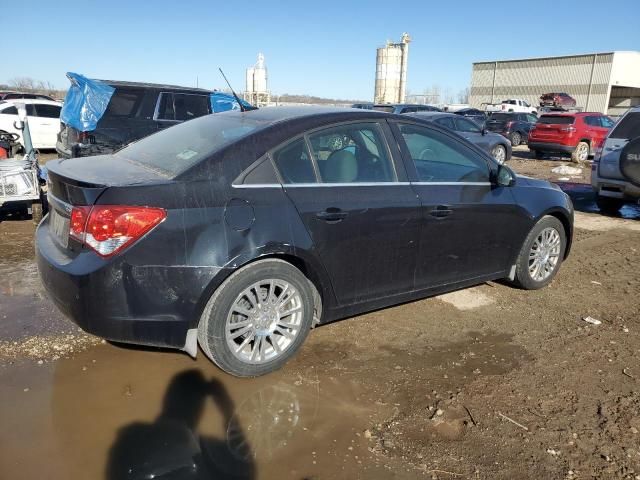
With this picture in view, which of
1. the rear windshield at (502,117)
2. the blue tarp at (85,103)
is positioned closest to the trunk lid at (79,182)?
the blue tarp at (85,103)

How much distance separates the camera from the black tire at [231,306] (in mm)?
2955

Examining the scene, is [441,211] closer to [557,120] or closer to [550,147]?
[550,147]

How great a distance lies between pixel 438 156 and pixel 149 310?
2.52 metres

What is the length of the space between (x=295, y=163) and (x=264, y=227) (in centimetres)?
53

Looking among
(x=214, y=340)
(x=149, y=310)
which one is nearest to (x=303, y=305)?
(x=214, y=340)

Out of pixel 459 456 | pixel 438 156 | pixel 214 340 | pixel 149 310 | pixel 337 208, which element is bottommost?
pixel 459 456

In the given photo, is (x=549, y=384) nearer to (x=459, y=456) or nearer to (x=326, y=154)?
(x=459, y=456)

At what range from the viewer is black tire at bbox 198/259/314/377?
2955mm

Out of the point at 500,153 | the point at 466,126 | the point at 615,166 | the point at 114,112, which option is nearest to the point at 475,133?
the point at 466,126

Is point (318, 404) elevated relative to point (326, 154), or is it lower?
lower

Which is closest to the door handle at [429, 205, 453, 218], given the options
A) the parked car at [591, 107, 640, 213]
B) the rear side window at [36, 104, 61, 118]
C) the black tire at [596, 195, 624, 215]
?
the parked car at [591, 107, 640, 213]

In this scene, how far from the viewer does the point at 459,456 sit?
255cm

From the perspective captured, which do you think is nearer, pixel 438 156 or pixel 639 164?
pixel 438 156

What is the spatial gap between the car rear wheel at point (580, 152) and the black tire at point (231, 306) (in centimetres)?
1623
